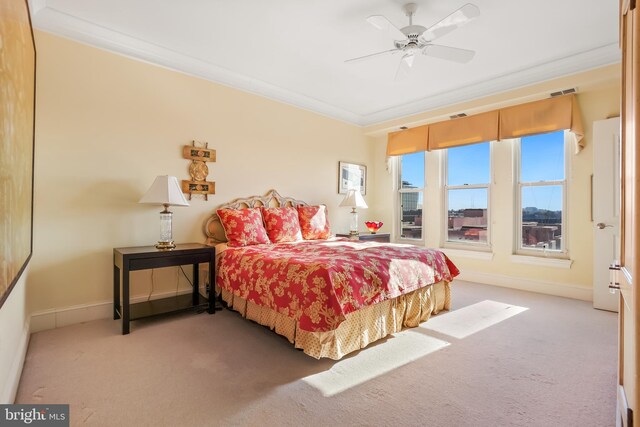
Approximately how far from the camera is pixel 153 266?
9.11ft

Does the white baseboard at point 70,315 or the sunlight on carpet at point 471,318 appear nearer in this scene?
the white baseboard at point 70,315

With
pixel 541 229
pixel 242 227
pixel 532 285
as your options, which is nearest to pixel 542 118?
pixel 541 229

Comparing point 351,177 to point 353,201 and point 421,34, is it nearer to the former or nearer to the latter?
point 353,201

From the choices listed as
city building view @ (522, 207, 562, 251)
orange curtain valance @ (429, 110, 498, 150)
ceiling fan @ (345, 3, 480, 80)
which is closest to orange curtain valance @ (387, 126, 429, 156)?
orange curtain valance @ (429, 110, 498, 150)

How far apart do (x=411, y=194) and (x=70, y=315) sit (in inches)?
194

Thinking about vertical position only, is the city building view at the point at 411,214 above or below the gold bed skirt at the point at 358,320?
above

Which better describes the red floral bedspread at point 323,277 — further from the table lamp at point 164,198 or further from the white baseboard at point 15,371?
the white baseboard at point 15,371

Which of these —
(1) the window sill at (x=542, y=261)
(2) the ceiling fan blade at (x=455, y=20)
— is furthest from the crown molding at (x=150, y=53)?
(1) the window sill at (x=542, y=261)

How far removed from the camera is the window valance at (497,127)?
12.4 feet

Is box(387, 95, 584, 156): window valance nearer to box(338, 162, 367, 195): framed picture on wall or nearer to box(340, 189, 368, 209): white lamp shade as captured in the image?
box(338, 162, 367, 195): framed picture on wall

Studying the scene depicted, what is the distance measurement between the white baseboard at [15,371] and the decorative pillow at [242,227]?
1751 millimetres

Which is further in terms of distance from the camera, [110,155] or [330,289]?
[110,155]

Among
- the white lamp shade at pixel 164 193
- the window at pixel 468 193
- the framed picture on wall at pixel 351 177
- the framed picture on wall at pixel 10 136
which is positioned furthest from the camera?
the framed picture on wall at pixel 351 177

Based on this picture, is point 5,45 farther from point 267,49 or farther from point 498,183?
point 498,183
